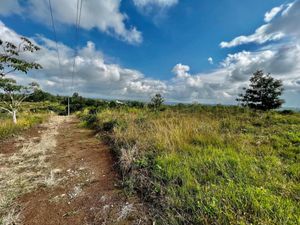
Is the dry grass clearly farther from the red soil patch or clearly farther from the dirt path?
the red soil patch

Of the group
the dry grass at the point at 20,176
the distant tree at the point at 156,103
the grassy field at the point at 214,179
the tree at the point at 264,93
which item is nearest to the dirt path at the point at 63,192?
the dry grass at the point at 20,176

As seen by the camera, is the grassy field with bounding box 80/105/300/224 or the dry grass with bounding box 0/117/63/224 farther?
the dry grass with bounding box 0/117/63/224

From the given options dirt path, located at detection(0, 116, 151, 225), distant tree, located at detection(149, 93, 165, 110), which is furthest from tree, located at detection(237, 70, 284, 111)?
dirt path, located at detection(0, 116, 151, 225)

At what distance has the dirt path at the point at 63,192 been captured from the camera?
2135 millimetres

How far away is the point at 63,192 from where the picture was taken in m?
2.77

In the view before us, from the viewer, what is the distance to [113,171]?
11.6ft

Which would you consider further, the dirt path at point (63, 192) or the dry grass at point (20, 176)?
the dry grass at point (20, 176)

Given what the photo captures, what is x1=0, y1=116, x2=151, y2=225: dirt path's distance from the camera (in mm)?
2135

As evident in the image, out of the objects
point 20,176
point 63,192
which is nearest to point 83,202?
point 63,192

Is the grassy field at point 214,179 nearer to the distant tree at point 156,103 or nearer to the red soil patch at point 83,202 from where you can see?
the red soil patch at point 83,202

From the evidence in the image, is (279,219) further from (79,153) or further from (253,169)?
(79,153)

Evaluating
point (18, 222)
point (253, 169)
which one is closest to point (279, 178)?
point (253, 169)

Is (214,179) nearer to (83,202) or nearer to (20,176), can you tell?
(83,202)

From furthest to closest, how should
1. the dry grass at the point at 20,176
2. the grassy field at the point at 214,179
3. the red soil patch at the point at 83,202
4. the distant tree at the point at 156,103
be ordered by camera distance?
the distant tree at the point at 156,103, the dry grass at the point at 20,176, the red soil patch at the point at 83,202, the grassy field at the point at 214,179
